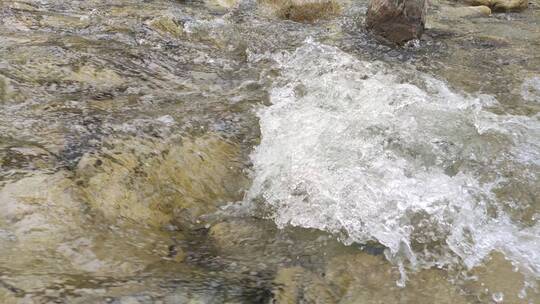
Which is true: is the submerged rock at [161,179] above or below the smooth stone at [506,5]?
Result: below

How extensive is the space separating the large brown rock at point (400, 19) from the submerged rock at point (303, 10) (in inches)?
51.2

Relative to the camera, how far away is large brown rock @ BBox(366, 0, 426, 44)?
262 inches

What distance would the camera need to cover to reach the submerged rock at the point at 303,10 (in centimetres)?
778

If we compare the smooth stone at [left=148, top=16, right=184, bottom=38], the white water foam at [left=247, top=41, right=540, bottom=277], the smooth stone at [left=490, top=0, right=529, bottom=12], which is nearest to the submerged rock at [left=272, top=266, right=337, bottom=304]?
the white water foam at [left=247, top=41, right=540, bottom=277]

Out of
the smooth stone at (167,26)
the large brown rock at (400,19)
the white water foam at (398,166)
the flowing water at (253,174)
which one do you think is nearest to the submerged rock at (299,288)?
the flowing water at (253,174)

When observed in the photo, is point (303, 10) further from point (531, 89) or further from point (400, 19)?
point (531, 89)

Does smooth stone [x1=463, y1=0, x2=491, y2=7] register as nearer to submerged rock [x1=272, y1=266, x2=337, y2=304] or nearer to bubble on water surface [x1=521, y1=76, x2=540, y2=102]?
bubble on water surface [x1=521, y1=76, x2=540, y2=102]

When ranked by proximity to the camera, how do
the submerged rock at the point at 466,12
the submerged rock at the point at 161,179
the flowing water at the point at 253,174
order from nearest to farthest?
1. the flowing water at the point at 253,174
2. the submerged rock at the point at 161,179
3. the submerged rock at the point at 466,12

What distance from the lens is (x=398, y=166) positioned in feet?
12.3

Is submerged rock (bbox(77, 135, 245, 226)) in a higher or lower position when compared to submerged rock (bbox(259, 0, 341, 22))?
lower

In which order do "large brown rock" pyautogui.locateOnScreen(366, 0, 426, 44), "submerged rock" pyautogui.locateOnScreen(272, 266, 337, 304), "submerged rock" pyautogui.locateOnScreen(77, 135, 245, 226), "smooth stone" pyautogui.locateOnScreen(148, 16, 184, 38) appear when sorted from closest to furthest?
"submerged rock" pyautogui.locateOnScreen(272, 266, 337, 304), "submerged rock" pyautogui.locateOnScreen(77, 135, 245, 226), "smooth stone" pyautogui.locateOnScreen(148, 16, 184, 38), "large brown rock" pyautogui.locateOnScreen(366, 0, 426, 44)

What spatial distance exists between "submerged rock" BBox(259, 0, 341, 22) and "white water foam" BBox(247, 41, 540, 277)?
2801mm

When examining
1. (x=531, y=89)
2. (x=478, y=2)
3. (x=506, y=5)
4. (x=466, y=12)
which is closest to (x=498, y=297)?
(x=531, y=89)

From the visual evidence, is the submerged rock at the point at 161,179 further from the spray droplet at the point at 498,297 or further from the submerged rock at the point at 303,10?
the submerged rock at the point at 303,10
